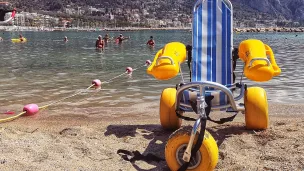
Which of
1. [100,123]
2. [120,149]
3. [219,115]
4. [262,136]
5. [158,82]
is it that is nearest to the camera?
[120,149]

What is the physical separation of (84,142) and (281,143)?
2.83m

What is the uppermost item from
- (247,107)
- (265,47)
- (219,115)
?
(265,47)

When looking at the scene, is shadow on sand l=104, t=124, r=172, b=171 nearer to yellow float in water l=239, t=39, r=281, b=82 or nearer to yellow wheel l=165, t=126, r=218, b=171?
yellow wheel l=165, t=126, r=218, b=171

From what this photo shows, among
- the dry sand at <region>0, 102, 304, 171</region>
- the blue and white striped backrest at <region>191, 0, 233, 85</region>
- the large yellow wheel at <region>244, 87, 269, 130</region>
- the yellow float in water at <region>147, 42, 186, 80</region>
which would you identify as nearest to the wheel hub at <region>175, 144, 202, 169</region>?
the dry sand at <region>0, 102, 304, 171</region>

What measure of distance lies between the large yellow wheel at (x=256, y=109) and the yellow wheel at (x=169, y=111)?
1133 mm

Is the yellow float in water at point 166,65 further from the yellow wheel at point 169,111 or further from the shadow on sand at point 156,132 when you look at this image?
the shadow on sand at point 156,132

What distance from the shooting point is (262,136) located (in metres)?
5.57

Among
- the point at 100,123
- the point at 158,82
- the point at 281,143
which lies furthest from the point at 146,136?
the point at 158,82

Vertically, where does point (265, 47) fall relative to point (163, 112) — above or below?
above

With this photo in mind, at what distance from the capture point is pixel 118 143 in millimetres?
5453

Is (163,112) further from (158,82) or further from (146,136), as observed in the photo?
(158,82)

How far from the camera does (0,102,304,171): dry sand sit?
4.52 metres

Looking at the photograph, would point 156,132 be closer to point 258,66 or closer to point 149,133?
point 149,133

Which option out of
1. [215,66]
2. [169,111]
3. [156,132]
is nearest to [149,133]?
[156,132]
